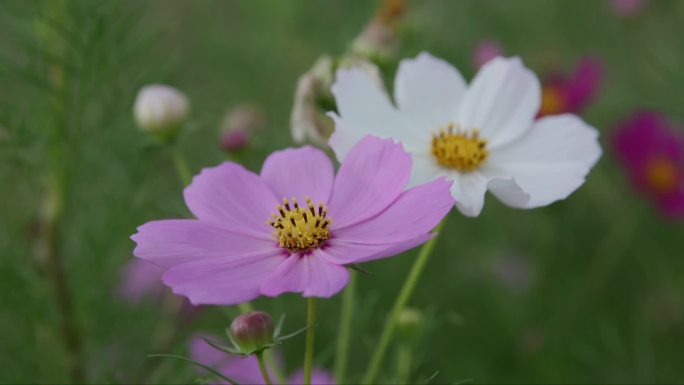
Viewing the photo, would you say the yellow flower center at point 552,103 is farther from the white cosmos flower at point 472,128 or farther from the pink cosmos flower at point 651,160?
the white cosmos flower at point 472,128

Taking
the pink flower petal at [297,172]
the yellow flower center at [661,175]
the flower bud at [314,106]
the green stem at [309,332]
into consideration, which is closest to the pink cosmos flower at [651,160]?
the yellow flower center at [661,175]

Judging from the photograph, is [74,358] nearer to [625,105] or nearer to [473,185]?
[473,185]

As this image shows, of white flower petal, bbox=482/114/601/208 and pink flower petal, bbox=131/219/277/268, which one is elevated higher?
white flower petal, bbox=482/114/601/208

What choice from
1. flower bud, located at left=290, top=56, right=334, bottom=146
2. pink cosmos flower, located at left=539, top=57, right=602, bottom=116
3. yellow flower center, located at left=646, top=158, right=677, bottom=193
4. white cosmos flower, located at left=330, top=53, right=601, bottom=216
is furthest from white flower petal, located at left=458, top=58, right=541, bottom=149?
yellow flower center, located at left=646, top=158, right=677, bottom=193

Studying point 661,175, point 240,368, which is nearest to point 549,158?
point 240,368

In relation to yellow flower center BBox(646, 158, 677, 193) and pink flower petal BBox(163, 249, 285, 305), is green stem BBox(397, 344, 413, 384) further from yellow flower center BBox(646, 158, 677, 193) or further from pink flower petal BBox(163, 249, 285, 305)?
yellow flower center BBox(646, 158, 677, 193)
